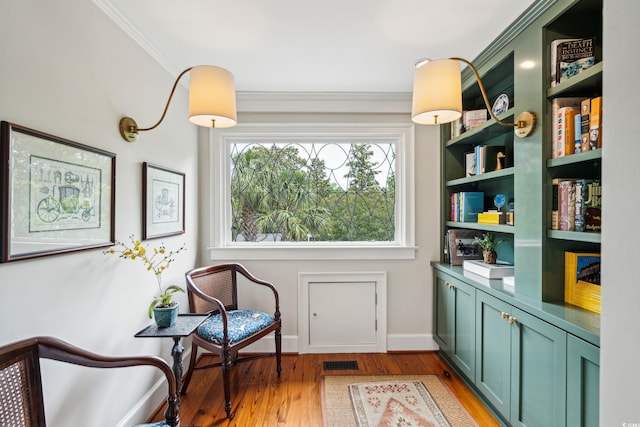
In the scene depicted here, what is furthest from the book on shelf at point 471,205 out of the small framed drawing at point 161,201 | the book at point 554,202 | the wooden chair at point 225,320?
the small framed drawing at point 161,201

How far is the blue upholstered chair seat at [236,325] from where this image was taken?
2000 millimetres

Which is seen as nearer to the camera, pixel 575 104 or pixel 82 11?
pixel 82 11

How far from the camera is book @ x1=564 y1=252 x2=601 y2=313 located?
57.1 inches

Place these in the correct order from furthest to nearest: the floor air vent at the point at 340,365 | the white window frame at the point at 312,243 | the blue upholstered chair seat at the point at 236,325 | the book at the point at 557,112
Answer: the white window frame at the point at 312,243
the floor air vent at the point at 340,365
the blue upholstered chair seat at the point at 236,325
the book at the point at 557,112

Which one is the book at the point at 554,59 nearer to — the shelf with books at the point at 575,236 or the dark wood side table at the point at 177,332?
the shelf with books at the point at 575,236

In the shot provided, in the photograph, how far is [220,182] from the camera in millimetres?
2748

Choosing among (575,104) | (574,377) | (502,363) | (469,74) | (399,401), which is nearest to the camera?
(574,377)

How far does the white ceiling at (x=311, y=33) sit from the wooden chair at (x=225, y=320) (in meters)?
1.57

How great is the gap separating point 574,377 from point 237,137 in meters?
2.77

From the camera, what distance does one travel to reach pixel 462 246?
2.57 m

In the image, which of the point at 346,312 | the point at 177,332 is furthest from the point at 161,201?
the point at 346,312

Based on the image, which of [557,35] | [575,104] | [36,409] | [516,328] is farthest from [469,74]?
[36,409]

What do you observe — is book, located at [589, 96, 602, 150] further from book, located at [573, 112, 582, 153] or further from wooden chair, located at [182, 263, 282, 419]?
wooden chair, located at [182, 263, 282, 419]

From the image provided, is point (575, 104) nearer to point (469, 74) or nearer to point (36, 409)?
point (469, 74)
